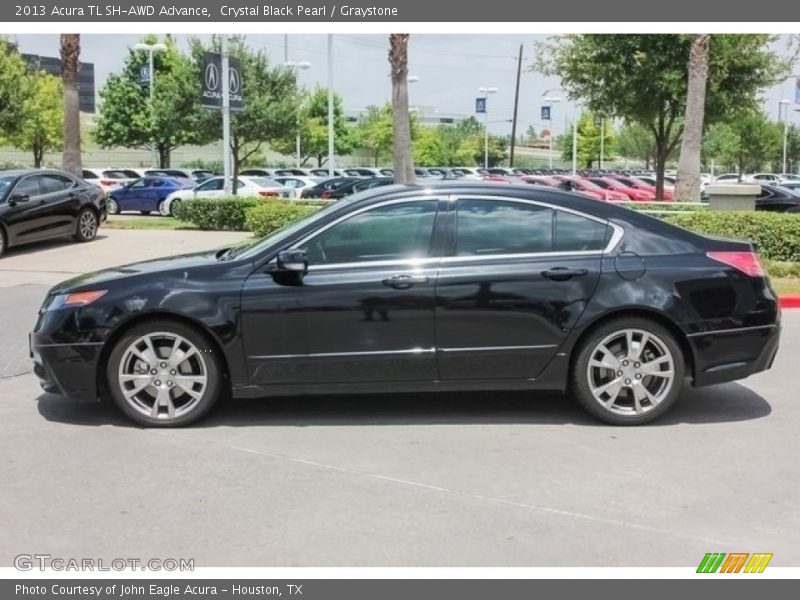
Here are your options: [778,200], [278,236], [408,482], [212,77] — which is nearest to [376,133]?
[212,77]

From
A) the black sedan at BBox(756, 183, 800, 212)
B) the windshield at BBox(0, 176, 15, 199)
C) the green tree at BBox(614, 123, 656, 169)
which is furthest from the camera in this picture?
the green tree at BBox(614, 123, 656, 169)

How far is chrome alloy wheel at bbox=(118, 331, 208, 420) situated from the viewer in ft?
18.7

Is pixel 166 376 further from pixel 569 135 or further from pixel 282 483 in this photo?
pixel 569 135

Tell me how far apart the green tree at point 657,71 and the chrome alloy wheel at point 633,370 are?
17.8m

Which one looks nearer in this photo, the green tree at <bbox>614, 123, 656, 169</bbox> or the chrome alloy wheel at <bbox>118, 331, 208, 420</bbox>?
the chrome alloy wheel at <bbox>118, 331, 208, 420</bbox>

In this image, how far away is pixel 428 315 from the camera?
5656 millimetres

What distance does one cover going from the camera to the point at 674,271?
579cm

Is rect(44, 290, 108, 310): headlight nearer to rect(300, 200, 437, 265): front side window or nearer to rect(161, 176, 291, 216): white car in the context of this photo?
rect(300, 200, 437, 265): front side window

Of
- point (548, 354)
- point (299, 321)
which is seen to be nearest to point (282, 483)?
point (299, 321)

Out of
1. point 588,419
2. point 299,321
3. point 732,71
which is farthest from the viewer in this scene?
point 732,71

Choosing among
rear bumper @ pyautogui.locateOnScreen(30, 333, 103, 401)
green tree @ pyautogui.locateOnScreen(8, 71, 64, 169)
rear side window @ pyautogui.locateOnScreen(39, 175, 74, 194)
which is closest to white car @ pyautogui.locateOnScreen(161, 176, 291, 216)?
rear side window @ pyautogui.locateOnScreen(39, 175, 74, 194)

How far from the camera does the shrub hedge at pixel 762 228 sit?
13.0 metres

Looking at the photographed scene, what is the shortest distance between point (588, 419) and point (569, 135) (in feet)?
285

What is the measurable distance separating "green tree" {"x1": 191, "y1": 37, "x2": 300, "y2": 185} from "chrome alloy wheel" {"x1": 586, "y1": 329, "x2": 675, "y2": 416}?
26.1m
